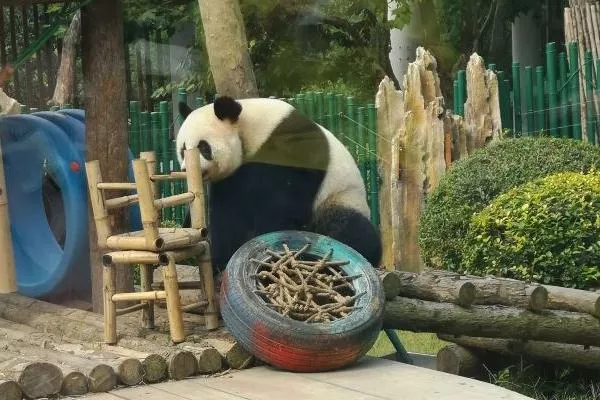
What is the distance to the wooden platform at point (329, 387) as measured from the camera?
153 inches

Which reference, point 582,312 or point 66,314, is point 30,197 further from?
point 582,312

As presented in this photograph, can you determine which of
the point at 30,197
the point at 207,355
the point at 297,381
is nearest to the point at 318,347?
the point at 297,381

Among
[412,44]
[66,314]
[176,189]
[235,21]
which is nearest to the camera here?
[412,44]

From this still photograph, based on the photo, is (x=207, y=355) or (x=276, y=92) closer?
(x=207, y=355)

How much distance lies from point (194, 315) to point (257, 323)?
887mm

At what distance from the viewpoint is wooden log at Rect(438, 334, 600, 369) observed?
480 cm

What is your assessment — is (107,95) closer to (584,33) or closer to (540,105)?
(540,105)

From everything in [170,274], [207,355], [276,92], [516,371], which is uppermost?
[276,92]

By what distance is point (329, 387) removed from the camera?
4.01 metres

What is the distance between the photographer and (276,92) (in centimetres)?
501

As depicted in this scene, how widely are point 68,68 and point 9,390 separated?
206 centimetres

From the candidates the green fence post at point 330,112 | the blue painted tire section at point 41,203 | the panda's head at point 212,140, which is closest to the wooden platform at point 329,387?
the green fence post at point 330,112

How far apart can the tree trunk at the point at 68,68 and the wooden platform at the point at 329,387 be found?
194cm

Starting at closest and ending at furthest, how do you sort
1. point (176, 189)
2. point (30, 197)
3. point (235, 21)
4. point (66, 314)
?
1. point (235, 21)
2. point (66, 314)
3. point (176, 189)
4. point (30, 197)
